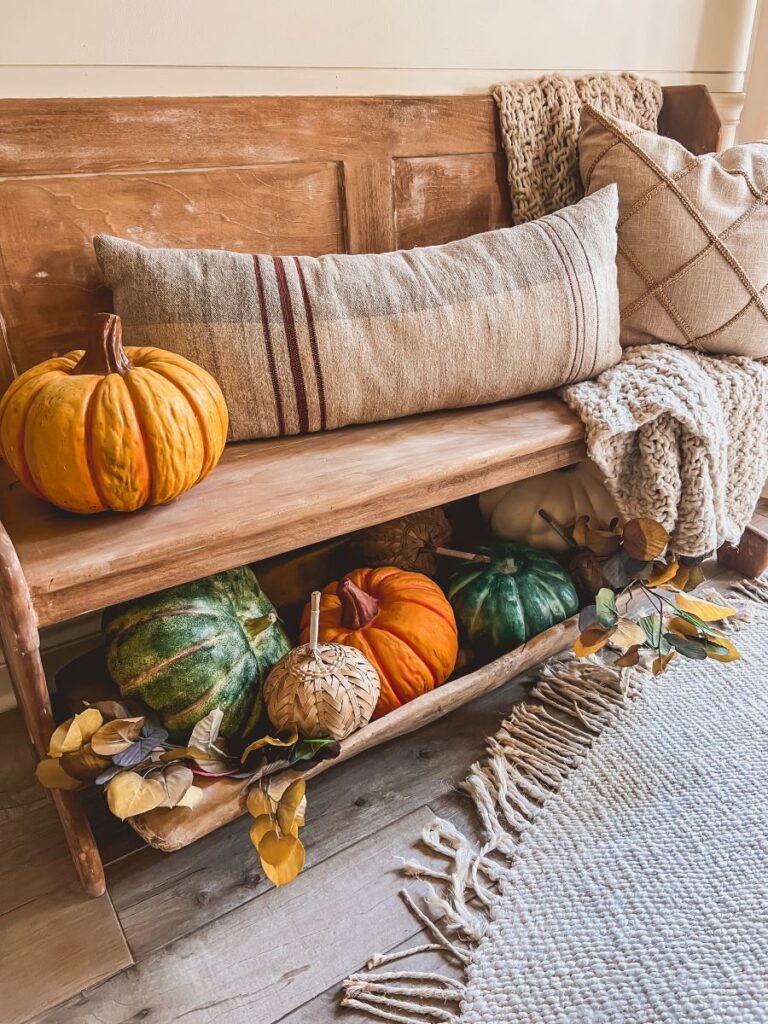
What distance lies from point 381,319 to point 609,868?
0.76 meters

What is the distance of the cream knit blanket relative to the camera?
1.13 metres

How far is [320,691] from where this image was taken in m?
0.91

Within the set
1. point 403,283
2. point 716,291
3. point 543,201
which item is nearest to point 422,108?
point 543,201

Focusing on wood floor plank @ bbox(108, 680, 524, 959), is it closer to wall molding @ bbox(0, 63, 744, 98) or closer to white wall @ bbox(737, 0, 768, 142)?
wall molding @ bbox(0, 63, 744, 98)

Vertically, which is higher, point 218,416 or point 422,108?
point 422,108

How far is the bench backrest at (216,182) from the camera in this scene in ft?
3.36

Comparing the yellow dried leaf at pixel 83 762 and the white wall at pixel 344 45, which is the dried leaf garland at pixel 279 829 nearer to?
the yellow dried leaf at pixel 83 762

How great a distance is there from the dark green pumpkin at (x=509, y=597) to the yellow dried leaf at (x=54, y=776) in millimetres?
602

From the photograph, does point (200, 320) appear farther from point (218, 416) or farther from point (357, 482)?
point (357, 482)

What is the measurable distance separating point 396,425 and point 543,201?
2.06 feet

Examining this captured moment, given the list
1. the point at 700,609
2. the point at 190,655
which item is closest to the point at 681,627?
the point at 700,609

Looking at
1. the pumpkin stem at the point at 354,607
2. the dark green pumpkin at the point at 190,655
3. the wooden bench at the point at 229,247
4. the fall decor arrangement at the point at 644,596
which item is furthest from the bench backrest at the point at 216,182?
the fall decor arrangement at the point at 644,596

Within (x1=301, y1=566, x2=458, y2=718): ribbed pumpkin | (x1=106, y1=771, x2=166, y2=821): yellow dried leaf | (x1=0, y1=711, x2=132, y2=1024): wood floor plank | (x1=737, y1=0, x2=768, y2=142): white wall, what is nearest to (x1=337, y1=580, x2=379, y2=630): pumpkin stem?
(x1=301, y1=566, x2=458, y2=718): ribbed pumpkin

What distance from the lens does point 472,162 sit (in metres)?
1.39
